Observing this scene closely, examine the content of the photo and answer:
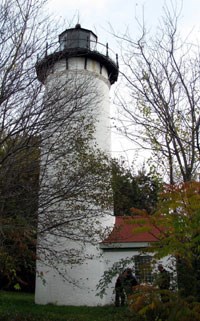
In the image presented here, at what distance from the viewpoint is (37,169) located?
1008cm

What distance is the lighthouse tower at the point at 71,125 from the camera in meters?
10.1

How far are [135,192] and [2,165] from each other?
35.1ft

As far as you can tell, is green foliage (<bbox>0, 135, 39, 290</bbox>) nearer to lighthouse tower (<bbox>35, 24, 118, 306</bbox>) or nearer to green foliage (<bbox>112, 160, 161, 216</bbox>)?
lighthouse tower (<bbox>35, 24, 118, 306</bbox>)

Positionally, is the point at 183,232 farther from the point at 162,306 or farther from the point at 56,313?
the point at 56,313

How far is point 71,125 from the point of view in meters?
11.9

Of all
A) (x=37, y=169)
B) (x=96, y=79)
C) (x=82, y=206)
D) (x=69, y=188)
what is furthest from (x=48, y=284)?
(x=96, y=79)

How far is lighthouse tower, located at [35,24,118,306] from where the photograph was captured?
1008cm

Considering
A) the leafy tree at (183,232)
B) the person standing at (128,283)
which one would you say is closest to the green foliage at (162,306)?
the leafy tree at (183,232)

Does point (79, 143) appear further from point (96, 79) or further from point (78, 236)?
point (96, 79)

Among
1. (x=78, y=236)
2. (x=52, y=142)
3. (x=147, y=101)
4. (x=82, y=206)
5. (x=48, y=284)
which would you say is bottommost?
(x=48, y=284)

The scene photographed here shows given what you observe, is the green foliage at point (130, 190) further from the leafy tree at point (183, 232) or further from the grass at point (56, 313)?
the leafy tree at point (183, 232)

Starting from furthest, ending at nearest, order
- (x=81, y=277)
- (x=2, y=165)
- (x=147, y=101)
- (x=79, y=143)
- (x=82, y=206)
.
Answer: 1. (x=81, y=277)
2. (x=82, y=206)
3. (x=79, y=143)
4. (x=147, y=101)
5. (x=2, y=165)

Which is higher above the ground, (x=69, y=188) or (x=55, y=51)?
(x=55, y=51)

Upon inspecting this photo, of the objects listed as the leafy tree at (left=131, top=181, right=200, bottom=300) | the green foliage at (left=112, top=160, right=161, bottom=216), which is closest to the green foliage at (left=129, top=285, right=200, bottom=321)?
the leafy tree at (left=131, top=181, right=200, bottom=300)
